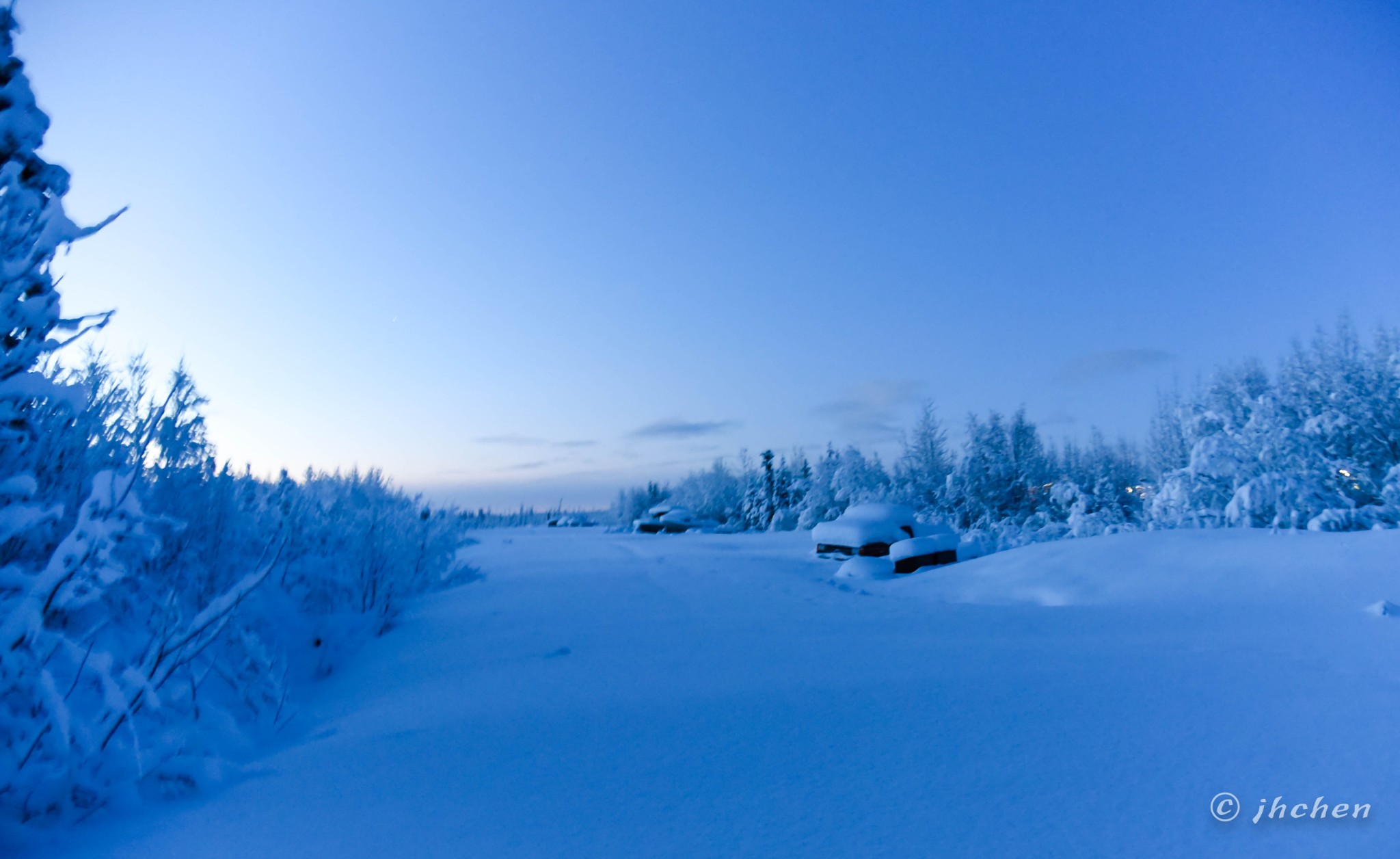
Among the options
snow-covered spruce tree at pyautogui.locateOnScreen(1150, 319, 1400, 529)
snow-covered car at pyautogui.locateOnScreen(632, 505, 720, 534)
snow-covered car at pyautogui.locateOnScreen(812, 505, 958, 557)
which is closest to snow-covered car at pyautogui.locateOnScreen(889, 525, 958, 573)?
snow-covered car at pyautogui.locateOnScreen(812, 505, 958, 557)

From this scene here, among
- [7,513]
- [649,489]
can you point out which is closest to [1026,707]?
[7,513]

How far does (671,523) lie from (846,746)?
44520mm

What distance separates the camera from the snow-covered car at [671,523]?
45438 millimetres

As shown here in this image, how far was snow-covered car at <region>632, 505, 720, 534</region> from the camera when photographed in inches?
1789

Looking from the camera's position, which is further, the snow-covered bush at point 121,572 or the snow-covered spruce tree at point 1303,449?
the snow-covered spruce tree at point 1303,449

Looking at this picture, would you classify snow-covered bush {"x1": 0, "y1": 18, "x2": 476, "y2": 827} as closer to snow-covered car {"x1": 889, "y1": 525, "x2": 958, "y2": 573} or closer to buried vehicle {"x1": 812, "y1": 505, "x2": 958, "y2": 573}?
snow-covered car {"x1": 889, "y1": 525, "x2": 958, "y2": 573}

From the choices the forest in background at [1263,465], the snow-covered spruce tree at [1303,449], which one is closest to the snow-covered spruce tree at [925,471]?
the forest in background at [1263,465]

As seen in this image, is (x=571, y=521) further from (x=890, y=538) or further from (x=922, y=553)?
(x=922, y=553)

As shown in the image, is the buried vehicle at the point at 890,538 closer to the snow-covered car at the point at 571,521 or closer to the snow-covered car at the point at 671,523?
the snow-covered car at the point at 671,523

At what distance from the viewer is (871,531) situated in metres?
17.0

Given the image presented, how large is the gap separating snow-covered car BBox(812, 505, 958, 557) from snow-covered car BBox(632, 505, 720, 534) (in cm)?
2473

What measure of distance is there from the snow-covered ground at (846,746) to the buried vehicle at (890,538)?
338 inches

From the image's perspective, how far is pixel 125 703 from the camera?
2422mm

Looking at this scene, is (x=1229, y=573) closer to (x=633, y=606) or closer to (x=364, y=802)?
(x=633, y=606)
